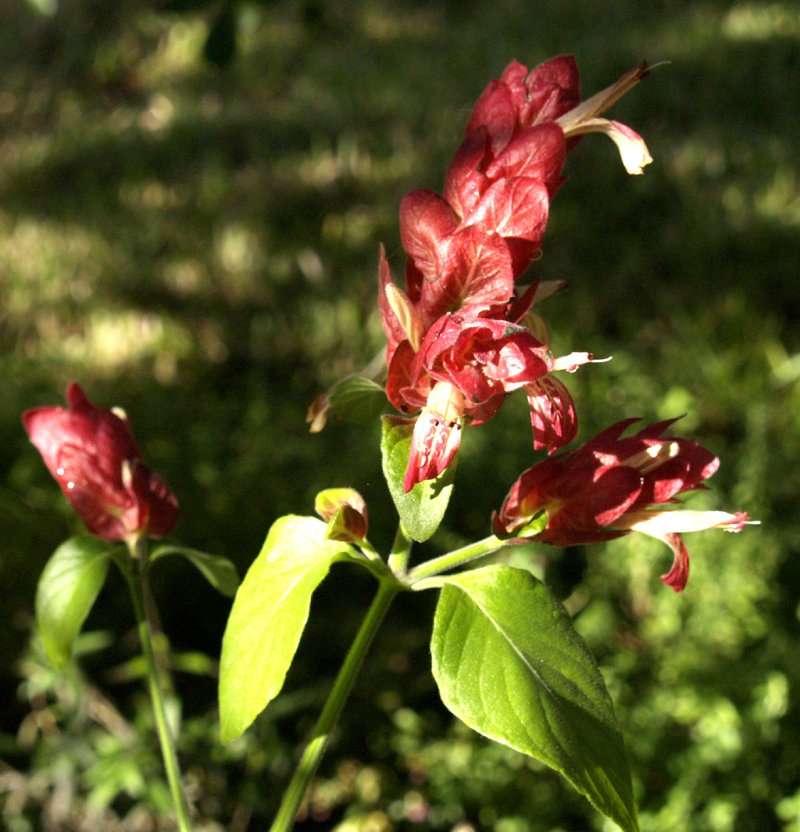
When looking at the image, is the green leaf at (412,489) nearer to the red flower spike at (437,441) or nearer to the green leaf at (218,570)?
the red flower spike at (437,441)

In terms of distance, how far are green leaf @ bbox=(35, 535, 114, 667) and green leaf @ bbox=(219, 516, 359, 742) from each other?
16 cm

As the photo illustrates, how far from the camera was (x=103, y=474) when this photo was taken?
28.3 inches

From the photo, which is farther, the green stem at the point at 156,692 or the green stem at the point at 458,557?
the green stem at the point at 156,692

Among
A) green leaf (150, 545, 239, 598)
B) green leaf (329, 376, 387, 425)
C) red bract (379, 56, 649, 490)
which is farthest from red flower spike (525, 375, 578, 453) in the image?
green leaf (150, 545, 239, 598)

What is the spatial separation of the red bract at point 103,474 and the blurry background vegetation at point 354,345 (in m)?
0.43

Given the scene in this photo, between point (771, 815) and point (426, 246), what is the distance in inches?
49.0

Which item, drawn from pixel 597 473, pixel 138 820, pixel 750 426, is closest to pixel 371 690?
pixel 138 820

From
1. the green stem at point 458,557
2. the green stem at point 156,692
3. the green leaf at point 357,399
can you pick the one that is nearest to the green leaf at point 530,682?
the green stem at point 458,557

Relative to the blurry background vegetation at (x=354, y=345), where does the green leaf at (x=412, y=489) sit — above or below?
above

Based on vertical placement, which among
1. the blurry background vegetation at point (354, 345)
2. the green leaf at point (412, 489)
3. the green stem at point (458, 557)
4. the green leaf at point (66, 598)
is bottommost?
the blurry background vegetation at point (354, 345)

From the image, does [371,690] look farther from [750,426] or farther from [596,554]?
[750,426]

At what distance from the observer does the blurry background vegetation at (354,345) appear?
143cm

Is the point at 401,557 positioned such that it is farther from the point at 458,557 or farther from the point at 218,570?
the point at 218,570

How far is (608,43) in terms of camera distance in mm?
4633
